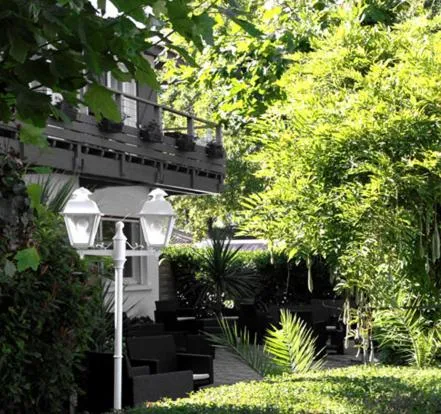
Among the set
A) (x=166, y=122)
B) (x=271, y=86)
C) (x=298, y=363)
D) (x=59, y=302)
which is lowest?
(x=298, y=363)

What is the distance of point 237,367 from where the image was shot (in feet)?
53.9

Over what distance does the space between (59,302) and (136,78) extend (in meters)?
5.32

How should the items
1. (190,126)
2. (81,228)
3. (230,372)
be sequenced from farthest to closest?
(190,126) → (230,372) → (81,228)

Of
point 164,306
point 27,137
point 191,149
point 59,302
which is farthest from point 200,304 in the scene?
point 27,137

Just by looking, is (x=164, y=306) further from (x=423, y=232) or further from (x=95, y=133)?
(x=423, y=232)

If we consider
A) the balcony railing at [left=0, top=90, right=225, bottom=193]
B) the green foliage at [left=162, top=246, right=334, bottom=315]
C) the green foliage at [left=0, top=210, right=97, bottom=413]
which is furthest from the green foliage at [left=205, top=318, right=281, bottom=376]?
the green foliage at [left=162, top=246, right=334, bottom=315]

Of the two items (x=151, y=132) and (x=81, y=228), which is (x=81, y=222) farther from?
A: (x=151, y=132)

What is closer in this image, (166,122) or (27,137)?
(27,137)

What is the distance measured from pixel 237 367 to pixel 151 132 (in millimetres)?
5194

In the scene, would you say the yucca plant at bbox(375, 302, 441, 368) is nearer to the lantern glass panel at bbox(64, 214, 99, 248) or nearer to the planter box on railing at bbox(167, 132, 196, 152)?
the lantern glass panel at bbox(64, 214, 99, 248)

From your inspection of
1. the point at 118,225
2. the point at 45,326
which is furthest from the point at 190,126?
the point at 118,225

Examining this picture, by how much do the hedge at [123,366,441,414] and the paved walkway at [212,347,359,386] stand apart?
22.9ft

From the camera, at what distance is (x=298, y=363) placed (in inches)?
320

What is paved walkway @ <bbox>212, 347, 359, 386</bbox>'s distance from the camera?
572 inches
